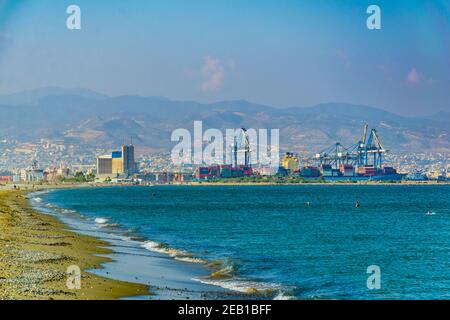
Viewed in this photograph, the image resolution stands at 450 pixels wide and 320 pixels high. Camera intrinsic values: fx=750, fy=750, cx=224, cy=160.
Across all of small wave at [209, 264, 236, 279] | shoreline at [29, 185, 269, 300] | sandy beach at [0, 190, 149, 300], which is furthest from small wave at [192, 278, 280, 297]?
sandy beach at [0, 190, 149, 300]

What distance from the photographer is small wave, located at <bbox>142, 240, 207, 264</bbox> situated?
28.8m

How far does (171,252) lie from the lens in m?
31.3

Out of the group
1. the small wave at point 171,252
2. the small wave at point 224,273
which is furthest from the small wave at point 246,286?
the small wave at point 171,252

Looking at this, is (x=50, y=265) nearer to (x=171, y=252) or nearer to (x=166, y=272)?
(x=166, y=272)

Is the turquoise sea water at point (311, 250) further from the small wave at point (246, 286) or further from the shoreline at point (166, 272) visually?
the shoreline at point (166, 272)

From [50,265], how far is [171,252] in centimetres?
855

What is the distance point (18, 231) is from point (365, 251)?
54.7ft

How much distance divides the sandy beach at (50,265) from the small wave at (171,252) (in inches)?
83.6

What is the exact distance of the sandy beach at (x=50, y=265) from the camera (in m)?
18.0

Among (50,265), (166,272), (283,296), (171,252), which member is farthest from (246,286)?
(171,252)

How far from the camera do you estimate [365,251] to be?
3362 centimetres

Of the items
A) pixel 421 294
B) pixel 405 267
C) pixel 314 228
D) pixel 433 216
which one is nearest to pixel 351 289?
pixel 421 294

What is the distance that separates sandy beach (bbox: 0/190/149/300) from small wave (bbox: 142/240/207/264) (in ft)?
6.96
